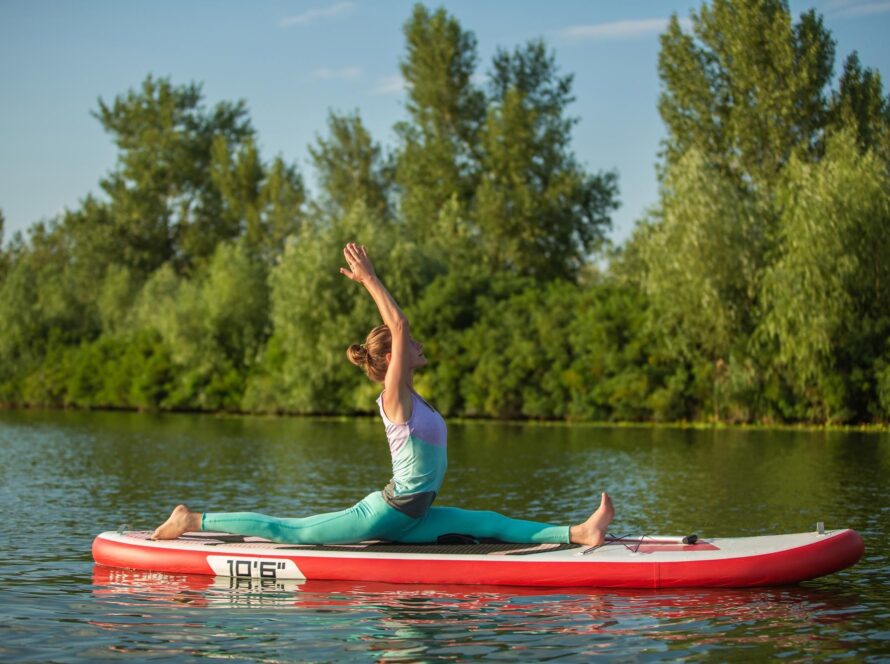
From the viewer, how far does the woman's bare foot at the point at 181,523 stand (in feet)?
31.6

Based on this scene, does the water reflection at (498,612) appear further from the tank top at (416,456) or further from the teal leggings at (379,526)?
the tank top at (416,456)

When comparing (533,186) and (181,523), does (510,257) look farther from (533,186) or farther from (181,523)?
(181,523)

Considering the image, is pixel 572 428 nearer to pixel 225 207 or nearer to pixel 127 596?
pixel 127 596

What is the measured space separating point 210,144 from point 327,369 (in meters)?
35.5

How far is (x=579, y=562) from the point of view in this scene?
29.2 ft

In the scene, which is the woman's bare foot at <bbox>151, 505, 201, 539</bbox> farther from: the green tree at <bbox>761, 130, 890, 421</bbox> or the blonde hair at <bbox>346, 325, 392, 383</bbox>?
the green tree at <bbox>761, 130, 890, 421</bbox>

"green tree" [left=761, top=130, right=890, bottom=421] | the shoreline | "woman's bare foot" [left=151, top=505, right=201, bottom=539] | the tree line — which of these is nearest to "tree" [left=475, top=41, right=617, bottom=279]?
the tree line

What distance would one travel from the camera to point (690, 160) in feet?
113

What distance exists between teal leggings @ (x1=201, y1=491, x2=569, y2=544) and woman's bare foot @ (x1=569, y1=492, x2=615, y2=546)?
4.7 inches

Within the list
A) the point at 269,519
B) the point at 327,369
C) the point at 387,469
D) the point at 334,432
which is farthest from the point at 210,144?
the point at 269,519

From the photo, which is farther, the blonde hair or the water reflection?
the blonde hair

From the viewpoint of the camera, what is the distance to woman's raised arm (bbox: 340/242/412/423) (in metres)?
8.04

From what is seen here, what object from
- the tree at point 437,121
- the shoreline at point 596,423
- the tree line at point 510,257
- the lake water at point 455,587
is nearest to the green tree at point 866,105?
the tree line at point 510,257

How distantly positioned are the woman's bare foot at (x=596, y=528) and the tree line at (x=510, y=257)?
78.5ft
